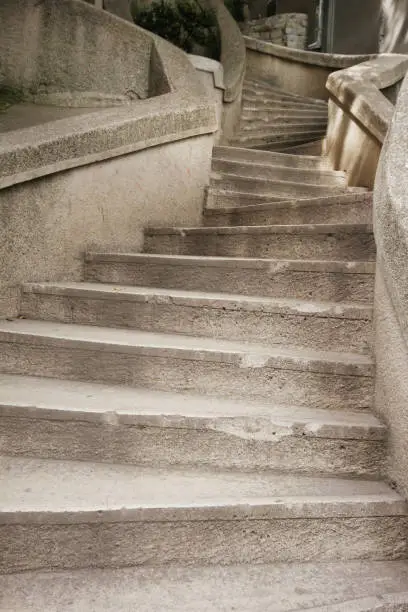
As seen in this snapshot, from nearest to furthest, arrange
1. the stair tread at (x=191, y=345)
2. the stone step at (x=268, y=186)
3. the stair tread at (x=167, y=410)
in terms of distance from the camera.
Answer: the stair tread at (x=167, y=410) < the stair tread at (x=191, y=345) < the stone step at (x=268, y=186)

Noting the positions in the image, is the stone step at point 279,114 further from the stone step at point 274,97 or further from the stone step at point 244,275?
the stone step at point 244,275

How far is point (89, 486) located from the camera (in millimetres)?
1930

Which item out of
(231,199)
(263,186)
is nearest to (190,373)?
(231,199)

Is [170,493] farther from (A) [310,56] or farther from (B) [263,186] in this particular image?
(A) [310,56]

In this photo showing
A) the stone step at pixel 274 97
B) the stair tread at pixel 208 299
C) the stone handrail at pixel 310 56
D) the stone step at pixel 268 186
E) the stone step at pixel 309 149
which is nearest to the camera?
the stair tread at pixel 208 299

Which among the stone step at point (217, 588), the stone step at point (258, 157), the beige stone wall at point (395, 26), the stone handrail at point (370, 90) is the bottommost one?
the stone step at point (217, 588)

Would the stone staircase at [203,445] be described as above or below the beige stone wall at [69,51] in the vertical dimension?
below

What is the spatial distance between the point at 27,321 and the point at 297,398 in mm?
1517

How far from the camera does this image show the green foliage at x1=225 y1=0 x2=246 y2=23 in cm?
1161

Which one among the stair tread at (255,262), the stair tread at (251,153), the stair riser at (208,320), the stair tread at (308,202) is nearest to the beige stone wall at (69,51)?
the stair tread at (251,153)

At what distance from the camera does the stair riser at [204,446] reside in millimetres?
2113

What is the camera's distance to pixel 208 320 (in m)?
2.70

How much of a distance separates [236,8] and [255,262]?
463 inches

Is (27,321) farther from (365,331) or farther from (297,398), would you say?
(365,331)
